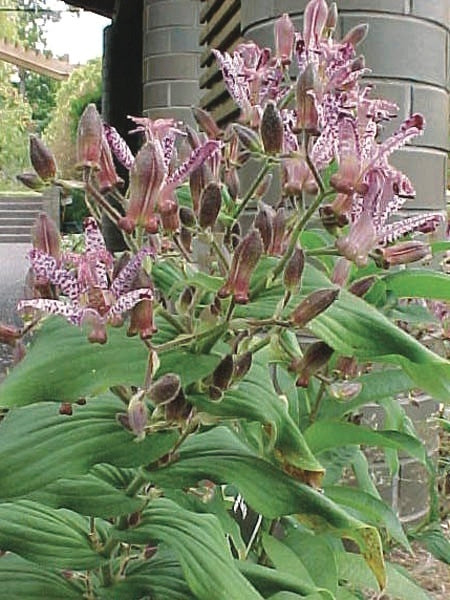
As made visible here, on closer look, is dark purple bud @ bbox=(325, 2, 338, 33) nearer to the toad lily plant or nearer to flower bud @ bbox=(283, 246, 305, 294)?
the toad lily plant

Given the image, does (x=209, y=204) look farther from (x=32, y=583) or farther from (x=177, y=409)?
(x=32, y=583)

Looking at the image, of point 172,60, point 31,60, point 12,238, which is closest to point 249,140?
point 172,60

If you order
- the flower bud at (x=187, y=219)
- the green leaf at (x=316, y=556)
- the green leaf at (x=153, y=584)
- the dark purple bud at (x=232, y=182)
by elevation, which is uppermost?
the dark purple bud at (x=232, y=182)

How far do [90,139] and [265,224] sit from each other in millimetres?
130

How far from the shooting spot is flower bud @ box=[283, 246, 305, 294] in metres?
0.56

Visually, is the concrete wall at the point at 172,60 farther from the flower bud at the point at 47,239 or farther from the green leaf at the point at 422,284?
the flower bud at the point at 47,239

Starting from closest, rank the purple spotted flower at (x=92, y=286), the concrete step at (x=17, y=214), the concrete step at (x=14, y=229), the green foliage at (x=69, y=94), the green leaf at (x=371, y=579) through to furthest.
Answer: the purple spotted flower at (x=92, y=286) → the green leaf at (x=371, y=579) → the concrete step at (x=14, y=229) → the concrete step at (x=17, y=214) → the green foliage at (x=69, y=94)

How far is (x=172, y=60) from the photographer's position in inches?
133

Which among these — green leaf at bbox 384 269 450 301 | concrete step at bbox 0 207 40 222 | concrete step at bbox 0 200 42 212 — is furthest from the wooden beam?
green leaf at bbox 384 269 450 301

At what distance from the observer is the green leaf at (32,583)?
2.07ft

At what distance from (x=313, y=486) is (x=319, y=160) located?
23cm

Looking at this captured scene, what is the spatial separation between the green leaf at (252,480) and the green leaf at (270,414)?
0.06 ft

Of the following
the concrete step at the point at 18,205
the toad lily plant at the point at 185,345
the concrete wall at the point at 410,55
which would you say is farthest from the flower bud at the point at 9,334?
the concrete step at the point at 18,205

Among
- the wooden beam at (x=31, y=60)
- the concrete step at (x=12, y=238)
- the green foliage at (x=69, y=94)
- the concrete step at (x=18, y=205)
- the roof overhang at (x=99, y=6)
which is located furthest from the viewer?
the wooden beam at (x=31, y=60)
